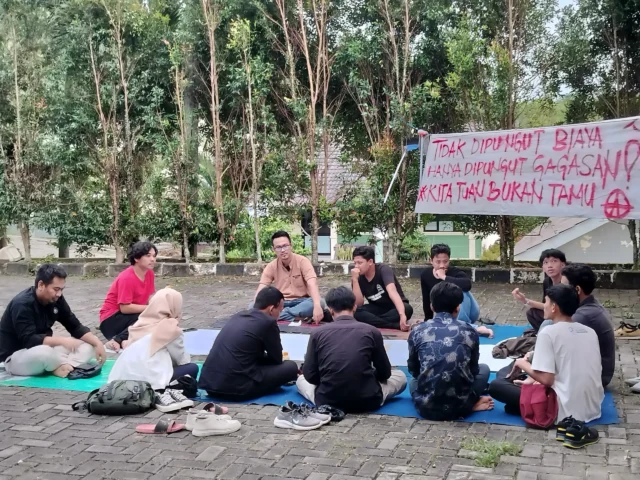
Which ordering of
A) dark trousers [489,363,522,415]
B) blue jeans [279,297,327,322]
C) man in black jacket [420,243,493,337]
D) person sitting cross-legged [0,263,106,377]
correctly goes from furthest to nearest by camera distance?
blue jeans [279,297,327,322] < man in black jacket [420,243,493,337] < person sitting cross-legged [0,263,106,377] < dark trousers [489,363,522,415]

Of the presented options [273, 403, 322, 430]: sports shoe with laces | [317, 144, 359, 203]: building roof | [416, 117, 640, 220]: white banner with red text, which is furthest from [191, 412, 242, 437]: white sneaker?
[317, 144, 359, 203]: building roof

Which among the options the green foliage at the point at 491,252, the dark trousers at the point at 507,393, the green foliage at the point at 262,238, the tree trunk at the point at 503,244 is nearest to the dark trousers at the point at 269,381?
the dark trousers at the point at 507,393

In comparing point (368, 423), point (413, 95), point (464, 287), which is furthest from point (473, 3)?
point (368, 423)

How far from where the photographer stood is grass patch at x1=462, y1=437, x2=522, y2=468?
4.31m

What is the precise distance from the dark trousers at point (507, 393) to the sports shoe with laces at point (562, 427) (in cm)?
39

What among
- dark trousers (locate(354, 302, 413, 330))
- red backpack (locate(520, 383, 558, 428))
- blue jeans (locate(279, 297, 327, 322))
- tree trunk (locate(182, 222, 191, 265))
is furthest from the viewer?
tree trunk (locate(182, 222, 191, 265))

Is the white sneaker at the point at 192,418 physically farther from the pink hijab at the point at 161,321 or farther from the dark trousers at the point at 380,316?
the dark trousers at the point at 380,316

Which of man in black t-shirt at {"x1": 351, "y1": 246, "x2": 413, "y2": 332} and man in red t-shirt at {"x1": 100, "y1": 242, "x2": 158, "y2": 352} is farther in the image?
man in black t-shirt at {"x1": 351, "y1": 246, "x2": 413, "y2": 332}

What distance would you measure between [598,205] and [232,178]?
28.2 ft

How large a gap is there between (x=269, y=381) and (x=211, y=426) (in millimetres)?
876

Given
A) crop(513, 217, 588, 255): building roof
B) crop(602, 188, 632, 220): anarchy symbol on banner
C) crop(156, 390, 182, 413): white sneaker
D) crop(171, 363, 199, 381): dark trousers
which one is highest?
crop(602, 188, 632, 220): anarchy symbol on banner

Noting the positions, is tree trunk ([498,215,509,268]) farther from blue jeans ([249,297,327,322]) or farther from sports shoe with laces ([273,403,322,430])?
sports shoe with laces ([273,403,322,430])

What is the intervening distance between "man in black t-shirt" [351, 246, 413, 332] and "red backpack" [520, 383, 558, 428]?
9.81 feet

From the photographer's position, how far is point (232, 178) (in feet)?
46.6
